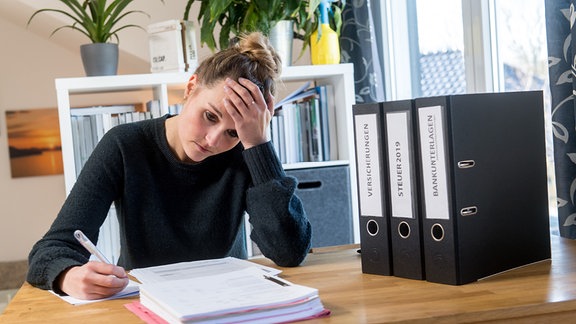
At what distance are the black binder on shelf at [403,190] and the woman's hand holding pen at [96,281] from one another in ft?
1.56

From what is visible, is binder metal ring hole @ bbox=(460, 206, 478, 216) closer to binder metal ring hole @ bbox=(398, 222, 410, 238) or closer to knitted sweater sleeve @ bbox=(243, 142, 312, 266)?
binder metal ring hole @ bbox=(398, 222, 410, 238)

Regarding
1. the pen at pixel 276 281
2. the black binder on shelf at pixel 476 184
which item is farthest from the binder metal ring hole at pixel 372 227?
the pen at pixel 276 281

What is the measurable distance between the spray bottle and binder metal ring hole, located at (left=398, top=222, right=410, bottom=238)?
5.20 feet

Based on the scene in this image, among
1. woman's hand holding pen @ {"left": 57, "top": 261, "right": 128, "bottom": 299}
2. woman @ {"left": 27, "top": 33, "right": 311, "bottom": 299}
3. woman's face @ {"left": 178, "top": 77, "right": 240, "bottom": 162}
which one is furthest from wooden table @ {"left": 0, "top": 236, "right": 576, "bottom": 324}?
woman's face @ {"left": 178, "top": 77, "right": 240, "bottom": 162}

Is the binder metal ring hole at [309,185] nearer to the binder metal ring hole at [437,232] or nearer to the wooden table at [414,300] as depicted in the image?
the wooden table at [414,300]

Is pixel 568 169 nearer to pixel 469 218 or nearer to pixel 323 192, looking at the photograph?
pixel 469 218

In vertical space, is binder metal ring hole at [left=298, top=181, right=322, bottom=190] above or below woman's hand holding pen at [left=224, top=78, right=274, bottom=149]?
below

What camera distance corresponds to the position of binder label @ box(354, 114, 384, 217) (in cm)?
134

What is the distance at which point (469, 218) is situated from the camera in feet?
4.12

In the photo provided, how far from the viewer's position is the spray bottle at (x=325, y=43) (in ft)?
9.22

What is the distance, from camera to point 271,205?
1666 mm

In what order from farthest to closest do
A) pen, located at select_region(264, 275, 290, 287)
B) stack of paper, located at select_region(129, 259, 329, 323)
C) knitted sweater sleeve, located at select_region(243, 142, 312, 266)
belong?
1. knitted sweater sleeve, located at select_region(243, 142, 312, 266)
2. pen, located at select_region(264, 275, 290, 287)
3. stack of paper, located at select_region(129, 259, 329, 323)

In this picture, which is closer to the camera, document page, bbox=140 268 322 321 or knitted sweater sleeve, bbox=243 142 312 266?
document page, bbox=140 268 322 321

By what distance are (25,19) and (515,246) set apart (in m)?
3.73
